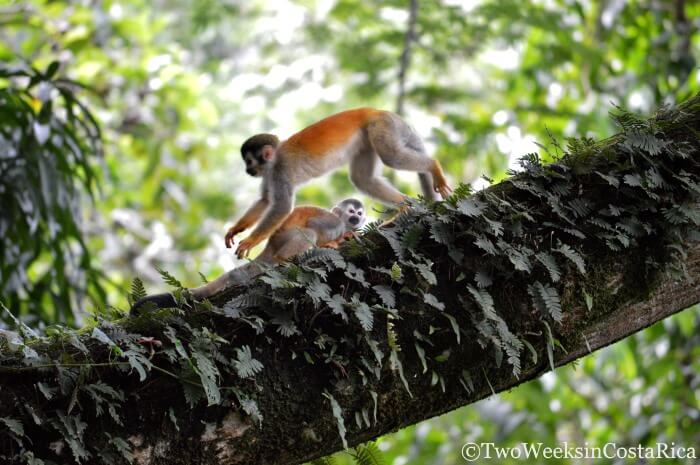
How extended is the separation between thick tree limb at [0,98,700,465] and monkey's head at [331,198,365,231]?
2178 mm

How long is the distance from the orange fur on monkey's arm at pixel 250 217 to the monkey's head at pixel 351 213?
51 cm

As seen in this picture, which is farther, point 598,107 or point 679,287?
point 598,107

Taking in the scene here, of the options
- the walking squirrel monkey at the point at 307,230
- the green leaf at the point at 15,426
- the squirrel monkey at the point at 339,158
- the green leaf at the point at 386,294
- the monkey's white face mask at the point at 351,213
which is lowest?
the green leaf at the point at 15,426

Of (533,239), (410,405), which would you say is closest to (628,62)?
(533,239)

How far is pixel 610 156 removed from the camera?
330 cm

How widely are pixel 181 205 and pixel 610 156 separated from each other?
8222mm

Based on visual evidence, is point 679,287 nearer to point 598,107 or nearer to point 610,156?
point 610,156

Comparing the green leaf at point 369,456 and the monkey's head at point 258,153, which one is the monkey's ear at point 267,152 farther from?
the green leaf at point 369,456

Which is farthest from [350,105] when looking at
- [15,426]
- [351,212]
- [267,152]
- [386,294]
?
[15,426]

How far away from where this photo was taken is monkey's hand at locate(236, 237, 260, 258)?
16.1 ft

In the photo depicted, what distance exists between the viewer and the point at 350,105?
11.9 m

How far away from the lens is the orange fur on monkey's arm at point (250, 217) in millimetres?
5203

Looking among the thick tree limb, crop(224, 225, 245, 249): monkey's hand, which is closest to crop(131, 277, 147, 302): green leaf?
the thick tree limb

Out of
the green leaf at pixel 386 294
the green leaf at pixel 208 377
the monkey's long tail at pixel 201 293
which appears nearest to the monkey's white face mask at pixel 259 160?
the monkey's long tail at pixel 201 293
